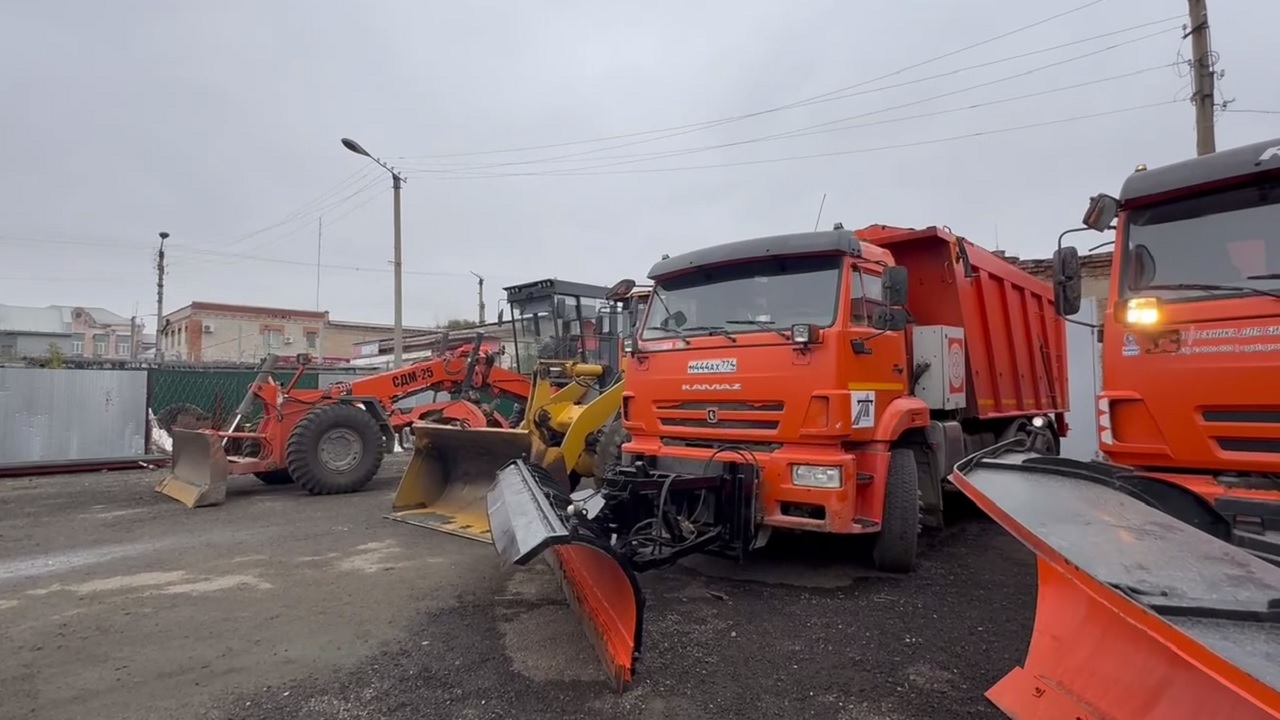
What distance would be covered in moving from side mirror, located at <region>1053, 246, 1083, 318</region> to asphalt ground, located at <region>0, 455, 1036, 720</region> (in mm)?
2072

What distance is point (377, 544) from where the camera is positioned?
22.3ft

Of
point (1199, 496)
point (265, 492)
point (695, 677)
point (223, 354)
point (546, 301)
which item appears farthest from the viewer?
point (223, 354)

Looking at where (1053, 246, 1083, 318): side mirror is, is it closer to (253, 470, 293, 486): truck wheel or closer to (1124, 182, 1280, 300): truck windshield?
(1124, 182, 1280, 300): truck windshield

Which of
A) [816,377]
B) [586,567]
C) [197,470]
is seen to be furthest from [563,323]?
[586,567]

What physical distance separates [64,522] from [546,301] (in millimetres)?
7020

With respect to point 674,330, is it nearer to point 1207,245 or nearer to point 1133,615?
point 1207,245

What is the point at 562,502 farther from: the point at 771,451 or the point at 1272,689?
the point at 1272,689

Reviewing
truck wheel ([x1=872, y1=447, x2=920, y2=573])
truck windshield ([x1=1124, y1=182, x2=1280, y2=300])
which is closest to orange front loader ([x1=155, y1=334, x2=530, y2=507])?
truck wheel ([x1=872, y1=447, x2=920, y2=573])

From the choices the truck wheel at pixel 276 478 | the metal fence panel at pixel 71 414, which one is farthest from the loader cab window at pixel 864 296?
the metal fence panel at pixel 71 414

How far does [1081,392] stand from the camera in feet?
37.6

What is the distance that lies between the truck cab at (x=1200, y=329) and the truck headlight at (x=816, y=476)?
1635 mm

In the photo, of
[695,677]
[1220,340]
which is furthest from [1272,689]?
[695,677]

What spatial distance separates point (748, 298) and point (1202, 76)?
9121 mm

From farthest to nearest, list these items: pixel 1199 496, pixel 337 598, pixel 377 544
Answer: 1. pixel 377 544
2. pixel 337 598
3. pixel 1199 496
